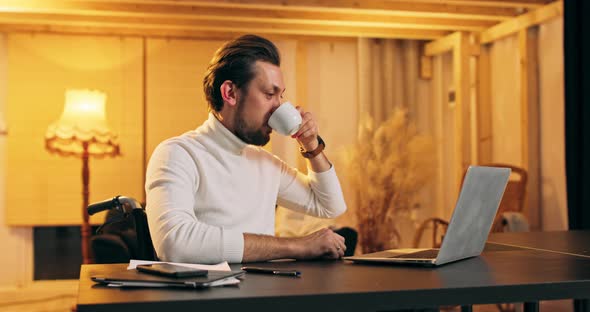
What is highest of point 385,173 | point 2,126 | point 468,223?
point 2,126

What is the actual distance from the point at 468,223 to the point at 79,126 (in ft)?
12.9

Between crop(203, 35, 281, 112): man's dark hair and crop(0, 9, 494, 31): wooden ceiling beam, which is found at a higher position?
crop(0, 9, 494, 31): wooden ceiling beam

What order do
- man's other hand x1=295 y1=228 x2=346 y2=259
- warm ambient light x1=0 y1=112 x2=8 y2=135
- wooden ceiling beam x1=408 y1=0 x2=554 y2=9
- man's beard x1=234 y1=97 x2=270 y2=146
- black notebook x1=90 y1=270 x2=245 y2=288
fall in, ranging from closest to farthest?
black notebook x1=90 y1=270 x2=245 y2=288 → man's other hand x1=295 y1=228 x2=346 y2=259 → man's beard x1=234 y1=97 x2=270 y2=146 → wooden ceiling beam x1=408 y1=0 x2=554 y2=9 → warm ambient light x1=0 y1=112 x2=8 y2=135

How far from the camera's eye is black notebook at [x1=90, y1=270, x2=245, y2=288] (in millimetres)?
1348

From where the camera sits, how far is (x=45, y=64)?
596 centimetres

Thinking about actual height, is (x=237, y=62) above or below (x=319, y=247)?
above

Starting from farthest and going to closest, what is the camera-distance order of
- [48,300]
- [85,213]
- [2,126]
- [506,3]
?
[2,126], [48,300], [85,213], [506,3]

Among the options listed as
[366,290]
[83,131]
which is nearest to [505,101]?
[83,131]

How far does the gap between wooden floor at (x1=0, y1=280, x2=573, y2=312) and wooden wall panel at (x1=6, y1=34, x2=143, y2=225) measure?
1.74 feet

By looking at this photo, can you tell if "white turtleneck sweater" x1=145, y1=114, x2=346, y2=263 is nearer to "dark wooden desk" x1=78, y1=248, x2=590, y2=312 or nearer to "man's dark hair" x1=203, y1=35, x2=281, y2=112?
"man's dark hair" x1=203, y1=35, x2=281, y2=112

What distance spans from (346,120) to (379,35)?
93cm

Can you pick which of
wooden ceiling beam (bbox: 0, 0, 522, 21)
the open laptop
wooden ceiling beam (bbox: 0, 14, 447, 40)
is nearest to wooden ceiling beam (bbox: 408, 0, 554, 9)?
wooden ceiling beam (bbox: 0, 0, 522, 21)

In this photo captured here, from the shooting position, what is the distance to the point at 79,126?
16.9ft

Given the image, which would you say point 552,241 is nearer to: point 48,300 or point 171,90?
point 48,300
